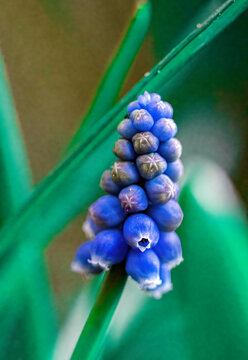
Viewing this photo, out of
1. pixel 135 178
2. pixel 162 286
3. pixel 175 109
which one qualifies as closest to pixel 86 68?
pixel 175 109

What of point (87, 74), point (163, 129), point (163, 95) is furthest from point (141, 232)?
point (87, 74)

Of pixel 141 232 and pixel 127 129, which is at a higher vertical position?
pixel 127 129

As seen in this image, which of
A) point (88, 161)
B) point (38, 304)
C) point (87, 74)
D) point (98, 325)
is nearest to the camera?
point (98, 325)

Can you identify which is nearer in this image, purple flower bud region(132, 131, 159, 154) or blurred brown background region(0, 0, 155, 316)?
purple flower bud region(132, 131, 159, 154)

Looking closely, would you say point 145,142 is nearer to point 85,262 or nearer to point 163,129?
point 163,129

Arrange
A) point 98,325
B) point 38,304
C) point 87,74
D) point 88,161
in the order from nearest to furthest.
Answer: point 98,325, point 88,161, point 38,304, point 87,74

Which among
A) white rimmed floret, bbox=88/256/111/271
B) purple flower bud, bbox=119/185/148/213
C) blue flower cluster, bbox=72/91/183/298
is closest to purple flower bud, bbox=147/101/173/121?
blue flower cluster, bbox=72/91/183/298

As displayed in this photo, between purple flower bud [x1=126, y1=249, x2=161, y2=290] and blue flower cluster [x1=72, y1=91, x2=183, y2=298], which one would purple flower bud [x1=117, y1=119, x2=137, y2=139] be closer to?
blue flower cluster [x1=72, y1=91, x2=183, y2=298]
